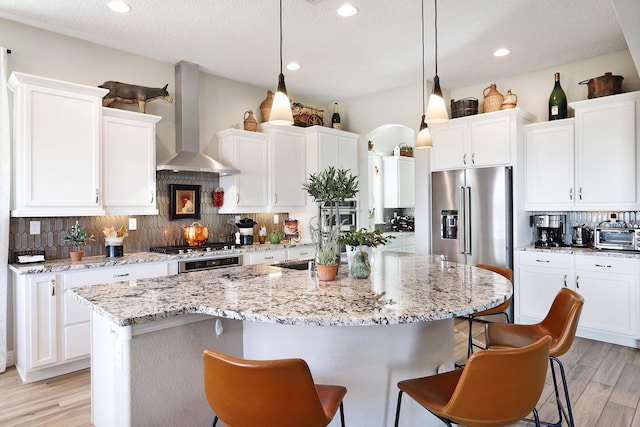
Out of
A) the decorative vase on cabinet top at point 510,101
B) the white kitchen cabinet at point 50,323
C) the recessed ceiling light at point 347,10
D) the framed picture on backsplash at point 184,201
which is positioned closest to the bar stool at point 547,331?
the recessed ceiling light at point 347,10

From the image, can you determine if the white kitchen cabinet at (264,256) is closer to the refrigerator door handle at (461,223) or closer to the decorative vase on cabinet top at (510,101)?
the refrigerator door handle at (461,223)

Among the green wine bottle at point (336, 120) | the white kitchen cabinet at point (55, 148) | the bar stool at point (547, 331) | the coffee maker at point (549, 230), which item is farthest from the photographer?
the green wine bottle at point (336, 120)

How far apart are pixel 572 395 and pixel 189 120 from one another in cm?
426

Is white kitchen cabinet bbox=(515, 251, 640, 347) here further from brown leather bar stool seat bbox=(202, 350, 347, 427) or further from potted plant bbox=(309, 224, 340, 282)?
brown leather bar stool seat bbox=(202, 350, 347, 427)

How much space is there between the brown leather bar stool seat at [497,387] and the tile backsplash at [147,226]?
3561mm

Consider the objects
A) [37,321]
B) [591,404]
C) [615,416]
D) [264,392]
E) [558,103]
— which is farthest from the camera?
[558,103]

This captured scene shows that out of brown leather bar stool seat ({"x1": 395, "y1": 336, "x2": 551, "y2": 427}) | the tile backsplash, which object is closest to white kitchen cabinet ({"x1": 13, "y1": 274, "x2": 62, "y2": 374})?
the tile backsplash

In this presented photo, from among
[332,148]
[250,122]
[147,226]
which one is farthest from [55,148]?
[332,148]

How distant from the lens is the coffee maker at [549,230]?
450 cm

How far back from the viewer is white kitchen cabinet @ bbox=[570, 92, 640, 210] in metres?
3.86

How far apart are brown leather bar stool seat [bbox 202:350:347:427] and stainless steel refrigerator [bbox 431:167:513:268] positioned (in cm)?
365

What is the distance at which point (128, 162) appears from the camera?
3.81 meters

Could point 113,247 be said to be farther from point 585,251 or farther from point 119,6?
point 585,251

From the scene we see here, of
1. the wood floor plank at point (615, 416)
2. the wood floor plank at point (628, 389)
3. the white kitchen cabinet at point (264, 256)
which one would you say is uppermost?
the white kitchen cabinet at point (264, 256)
